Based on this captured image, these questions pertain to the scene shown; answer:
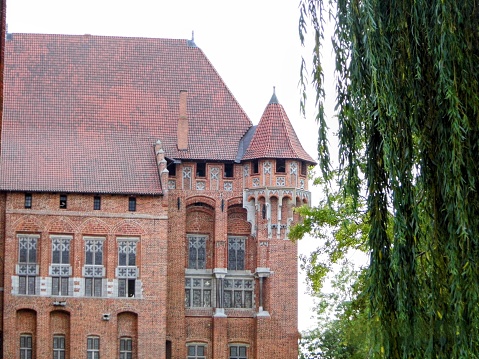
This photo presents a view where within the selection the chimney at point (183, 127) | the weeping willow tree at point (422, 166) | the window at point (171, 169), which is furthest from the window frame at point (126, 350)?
the weeping willow tree at point (422, 166)

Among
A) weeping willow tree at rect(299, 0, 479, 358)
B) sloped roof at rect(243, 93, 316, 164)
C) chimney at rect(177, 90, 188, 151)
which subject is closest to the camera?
weeping willow tree at rect(299, 0, 479, 358)

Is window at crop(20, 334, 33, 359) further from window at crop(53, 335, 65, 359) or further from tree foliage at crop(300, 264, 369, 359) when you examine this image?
tree foliage at crop(300, 264, 369, 359)

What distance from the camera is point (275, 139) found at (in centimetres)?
5378

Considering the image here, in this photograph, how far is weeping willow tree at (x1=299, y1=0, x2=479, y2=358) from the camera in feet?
48.7

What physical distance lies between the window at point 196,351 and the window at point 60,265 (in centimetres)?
478

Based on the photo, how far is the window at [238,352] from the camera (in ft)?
172

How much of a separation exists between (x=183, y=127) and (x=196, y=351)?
26.5 feet

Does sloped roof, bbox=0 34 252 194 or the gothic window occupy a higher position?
sloped roof, bbox=0 34 252 194

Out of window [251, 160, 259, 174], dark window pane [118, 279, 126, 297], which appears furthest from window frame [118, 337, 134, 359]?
window [251, 160, 259, 174]

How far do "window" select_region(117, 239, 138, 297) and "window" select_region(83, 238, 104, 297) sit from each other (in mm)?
648

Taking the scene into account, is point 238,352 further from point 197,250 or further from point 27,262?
point 27,262

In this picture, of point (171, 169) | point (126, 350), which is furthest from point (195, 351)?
point (171, 169)

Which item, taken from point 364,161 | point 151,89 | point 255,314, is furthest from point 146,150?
point 364,161

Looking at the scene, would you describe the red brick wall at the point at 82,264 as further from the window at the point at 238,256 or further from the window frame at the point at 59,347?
the window at the point at 238,256
